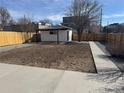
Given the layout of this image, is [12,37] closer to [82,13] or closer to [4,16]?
[82,13]

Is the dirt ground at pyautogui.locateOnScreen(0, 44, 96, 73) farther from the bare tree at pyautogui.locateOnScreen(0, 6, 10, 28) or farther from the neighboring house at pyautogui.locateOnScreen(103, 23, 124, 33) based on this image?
the bare tree at pyautogui.locateOnScreen(0, 6, 10, 28)

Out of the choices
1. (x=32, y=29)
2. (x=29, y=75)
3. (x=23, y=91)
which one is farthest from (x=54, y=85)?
(x=32, y=29)

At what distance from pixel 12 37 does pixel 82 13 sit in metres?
15.3

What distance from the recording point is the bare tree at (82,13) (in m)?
36.1

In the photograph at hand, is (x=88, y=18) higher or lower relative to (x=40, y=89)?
higher

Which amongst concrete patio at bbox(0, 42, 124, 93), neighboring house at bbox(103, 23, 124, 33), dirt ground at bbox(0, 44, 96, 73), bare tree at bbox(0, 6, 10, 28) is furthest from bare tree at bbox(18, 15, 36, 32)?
concrete patio at bbox(0, 42, 124, 93)

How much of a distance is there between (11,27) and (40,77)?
144 ft

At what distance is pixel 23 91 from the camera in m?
6.00

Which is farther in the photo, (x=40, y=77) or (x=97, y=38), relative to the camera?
(x=97, y=38)

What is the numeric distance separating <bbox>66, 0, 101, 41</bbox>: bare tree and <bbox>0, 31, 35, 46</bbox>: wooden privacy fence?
992 centimetres

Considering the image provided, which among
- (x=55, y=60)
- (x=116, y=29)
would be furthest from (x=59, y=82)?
(x=116, y=29)

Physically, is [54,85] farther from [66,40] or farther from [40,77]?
[66,40]

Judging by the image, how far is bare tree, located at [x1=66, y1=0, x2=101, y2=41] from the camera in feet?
118

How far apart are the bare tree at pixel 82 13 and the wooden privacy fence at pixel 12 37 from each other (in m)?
9.92
